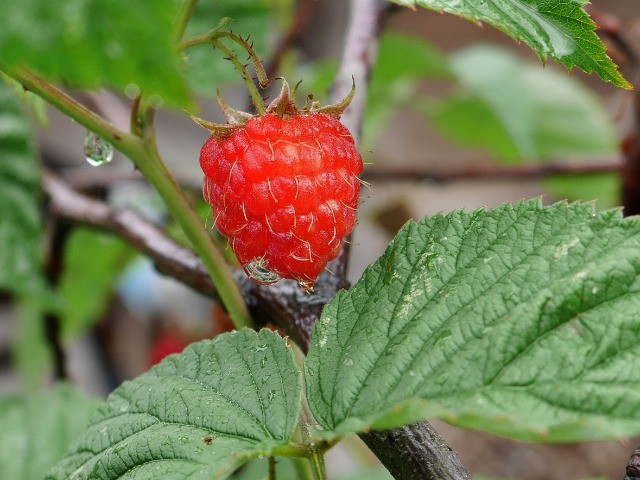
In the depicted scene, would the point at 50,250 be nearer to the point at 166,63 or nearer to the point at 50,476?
the point at 50,476

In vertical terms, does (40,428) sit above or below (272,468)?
above

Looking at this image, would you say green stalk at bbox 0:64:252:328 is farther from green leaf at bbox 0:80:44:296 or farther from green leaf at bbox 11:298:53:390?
green leaf at bbox 11:298:53:390

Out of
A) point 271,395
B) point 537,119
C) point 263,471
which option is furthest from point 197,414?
point 537,119

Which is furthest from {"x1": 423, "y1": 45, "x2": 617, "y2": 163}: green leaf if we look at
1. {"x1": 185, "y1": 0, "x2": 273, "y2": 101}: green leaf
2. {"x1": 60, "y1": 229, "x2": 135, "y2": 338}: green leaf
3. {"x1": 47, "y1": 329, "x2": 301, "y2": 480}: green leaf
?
{"x1": 47, "y1": 329, "x2": 301, "y2": 480}: green leaf

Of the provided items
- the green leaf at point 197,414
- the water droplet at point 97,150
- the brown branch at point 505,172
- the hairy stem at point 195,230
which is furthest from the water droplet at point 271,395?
the brown branch at point 505,172

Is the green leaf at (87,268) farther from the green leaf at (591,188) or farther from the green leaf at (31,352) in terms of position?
the green leaf at (591,188)

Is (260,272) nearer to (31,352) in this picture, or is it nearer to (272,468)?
(272,468)

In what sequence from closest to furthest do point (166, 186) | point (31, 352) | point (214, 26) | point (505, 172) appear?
point (166, 186)
point (214, 26)
point (505, 172)
point (31, 352)

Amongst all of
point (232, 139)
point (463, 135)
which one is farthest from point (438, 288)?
point (463, 135)
